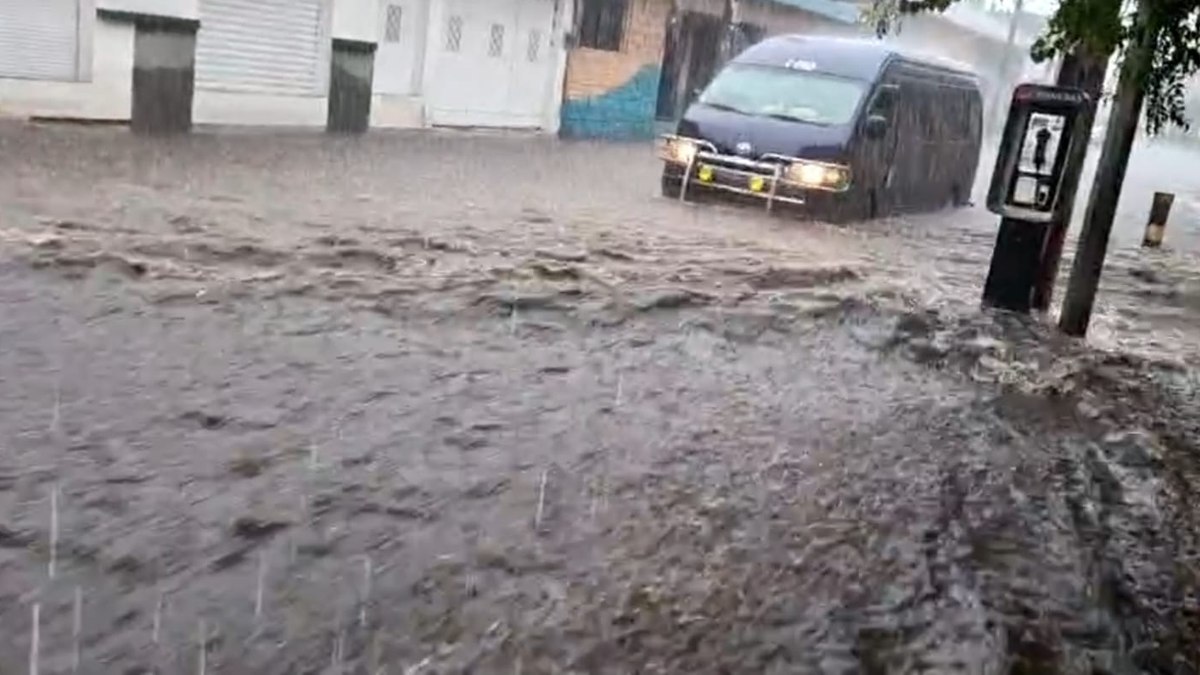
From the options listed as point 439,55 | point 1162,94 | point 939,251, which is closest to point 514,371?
point 1162,94

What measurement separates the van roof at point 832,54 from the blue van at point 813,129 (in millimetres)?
13

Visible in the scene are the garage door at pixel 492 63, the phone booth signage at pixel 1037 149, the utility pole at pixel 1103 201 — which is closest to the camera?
the utility pole at pixel 1103 201

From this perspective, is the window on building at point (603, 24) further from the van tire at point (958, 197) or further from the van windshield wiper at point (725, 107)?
the van windshield wiper at point (725, 107)

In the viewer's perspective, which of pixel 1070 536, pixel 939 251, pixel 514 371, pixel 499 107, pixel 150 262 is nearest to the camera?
pixel 1070 536

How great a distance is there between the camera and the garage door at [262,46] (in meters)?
17.2

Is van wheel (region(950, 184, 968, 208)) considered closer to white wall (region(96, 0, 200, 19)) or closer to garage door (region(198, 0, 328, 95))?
garage door (region(198, 0, 328, 95))

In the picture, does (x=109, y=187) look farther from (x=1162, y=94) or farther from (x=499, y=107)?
(x=499, y=107)

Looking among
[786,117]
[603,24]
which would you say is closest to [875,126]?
[786,117]

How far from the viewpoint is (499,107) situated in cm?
2362

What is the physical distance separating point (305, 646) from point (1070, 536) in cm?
321

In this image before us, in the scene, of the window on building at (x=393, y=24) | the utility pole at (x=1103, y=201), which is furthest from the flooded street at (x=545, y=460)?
the window on building at (x=393, y=24)

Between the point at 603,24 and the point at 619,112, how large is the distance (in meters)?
1.90

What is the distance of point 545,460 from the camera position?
5496 millimetres

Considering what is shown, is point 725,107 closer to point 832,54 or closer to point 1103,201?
point 832,54
